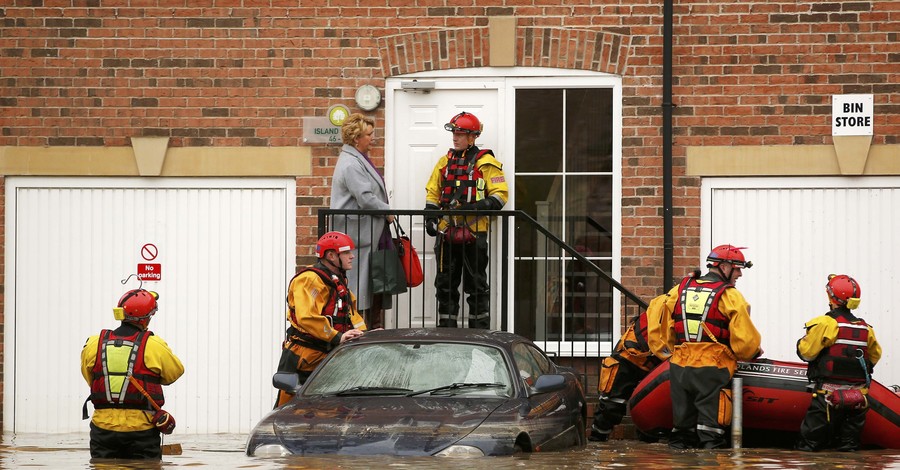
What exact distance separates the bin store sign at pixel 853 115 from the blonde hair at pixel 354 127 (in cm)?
421

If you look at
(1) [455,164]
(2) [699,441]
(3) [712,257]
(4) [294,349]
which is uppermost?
(1) [455,164]

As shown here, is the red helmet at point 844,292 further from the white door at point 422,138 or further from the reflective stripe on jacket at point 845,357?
the white door at point 422,138

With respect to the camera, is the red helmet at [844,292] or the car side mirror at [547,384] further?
the red helmet at [844,292]

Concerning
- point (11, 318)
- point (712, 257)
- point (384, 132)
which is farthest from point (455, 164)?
point (11, 318)

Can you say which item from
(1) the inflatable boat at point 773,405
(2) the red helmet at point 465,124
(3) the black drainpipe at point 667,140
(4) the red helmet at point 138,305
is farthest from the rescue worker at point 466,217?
(4) the red helmet at point 138,305

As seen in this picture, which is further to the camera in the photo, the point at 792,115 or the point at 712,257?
the point at 792,115

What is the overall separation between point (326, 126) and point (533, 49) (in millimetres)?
2021

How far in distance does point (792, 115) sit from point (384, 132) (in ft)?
12.2

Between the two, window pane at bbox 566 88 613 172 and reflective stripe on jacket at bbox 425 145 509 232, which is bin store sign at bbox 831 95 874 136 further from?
reflective stripe on jacket at bbox 425 145 509 232

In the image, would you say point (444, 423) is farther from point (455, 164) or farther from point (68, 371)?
point (68, 371)

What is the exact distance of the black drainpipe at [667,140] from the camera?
12484 mm

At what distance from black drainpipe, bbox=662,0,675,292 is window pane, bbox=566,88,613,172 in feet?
1.70

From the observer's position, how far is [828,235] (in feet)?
41.2

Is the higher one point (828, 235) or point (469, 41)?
point (469, 41)
